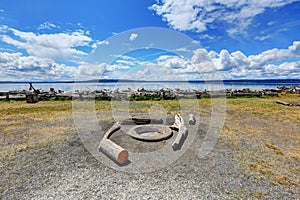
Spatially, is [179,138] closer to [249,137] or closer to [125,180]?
[125,180]

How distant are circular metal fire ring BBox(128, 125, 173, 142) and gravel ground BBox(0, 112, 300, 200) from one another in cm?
196

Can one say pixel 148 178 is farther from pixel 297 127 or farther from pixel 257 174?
pixel 297 127

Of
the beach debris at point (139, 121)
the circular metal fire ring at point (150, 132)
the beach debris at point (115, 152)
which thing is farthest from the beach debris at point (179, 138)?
the beach debris at point (115, 152)

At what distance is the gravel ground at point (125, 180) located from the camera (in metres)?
4.62

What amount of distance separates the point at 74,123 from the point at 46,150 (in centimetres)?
434

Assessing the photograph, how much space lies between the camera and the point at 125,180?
527cm

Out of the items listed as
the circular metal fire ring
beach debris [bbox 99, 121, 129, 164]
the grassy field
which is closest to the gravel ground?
beach debris [bbox 99, 121, 129, 164]

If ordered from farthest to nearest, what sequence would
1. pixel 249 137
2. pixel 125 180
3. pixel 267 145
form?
pixel 249 137
pixel 267 145
pixel 125 180

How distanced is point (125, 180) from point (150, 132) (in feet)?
15.3

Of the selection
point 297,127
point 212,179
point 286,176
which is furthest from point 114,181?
point 297,127

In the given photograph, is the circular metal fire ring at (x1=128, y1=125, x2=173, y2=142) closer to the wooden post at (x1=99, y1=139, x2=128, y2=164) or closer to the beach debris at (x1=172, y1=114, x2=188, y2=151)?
the beach debris at (x1=172, y1=114, x2=188, y2=151)

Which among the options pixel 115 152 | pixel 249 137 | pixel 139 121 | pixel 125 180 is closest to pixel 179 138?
pixel 115 152

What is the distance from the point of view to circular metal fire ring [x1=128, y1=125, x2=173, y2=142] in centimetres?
847

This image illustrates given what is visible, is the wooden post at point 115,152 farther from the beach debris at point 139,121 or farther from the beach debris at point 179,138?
the beach debris at point 139,121
